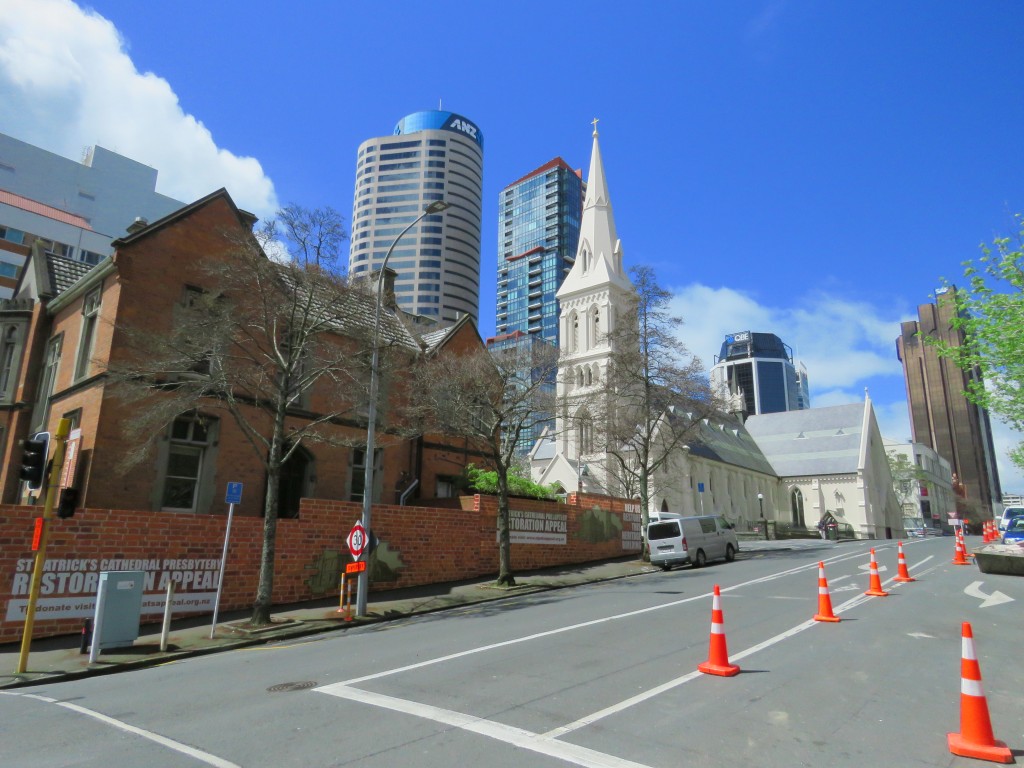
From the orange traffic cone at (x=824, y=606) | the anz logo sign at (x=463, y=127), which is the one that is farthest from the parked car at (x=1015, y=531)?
the anz logo sign at (x=463, y=127)

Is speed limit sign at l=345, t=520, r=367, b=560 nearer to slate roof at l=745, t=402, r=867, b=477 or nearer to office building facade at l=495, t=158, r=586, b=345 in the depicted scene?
slate roof at l=745, t=402, r=867, b=477

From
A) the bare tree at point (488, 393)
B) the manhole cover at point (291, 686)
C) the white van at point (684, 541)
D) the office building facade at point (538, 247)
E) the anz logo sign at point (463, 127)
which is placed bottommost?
the manhole cover at point (291, 686)

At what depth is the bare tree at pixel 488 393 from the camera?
803 inches

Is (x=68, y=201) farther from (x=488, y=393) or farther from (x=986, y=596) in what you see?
(x=986, y=596)

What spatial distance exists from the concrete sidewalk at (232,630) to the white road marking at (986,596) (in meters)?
10.2

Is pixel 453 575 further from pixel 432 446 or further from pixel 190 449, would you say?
pixel 190 449

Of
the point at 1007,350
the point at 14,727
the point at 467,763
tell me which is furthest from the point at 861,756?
the point at 1007,350

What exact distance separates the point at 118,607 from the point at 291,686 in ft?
17.9

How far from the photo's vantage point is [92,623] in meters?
11.6

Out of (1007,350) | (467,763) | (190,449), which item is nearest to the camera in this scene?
(467,763)

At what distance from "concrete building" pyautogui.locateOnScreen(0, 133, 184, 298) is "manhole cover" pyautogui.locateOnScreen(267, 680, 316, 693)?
172ft

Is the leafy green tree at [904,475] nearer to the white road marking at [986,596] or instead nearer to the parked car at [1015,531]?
the parked car at [1015,531]

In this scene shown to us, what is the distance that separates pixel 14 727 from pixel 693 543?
21.9 meters

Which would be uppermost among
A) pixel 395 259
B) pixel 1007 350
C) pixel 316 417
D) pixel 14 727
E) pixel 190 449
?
pixel 395 259
